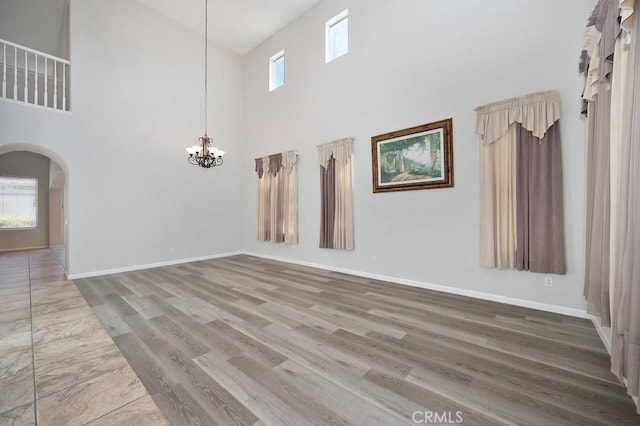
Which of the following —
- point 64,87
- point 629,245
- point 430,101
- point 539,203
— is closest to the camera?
point 629,245

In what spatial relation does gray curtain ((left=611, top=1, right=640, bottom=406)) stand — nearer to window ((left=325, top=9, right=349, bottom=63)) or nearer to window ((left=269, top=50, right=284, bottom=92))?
window ((left=325, top=9, right=349, bottom=63))

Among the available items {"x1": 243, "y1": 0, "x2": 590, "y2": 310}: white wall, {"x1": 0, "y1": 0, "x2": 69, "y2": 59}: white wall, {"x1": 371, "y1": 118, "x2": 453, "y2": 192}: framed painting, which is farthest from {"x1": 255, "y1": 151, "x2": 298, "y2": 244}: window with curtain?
{"x1": 0, "y1": 0, "x2": 69, "y2": 59}: white wall

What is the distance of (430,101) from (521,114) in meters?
1.24

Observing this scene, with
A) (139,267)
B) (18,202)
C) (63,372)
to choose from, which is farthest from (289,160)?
(18,202)

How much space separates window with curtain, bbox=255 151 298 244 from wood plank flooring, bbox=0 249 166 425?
368 cm

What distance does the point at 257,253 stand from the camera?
7176mm

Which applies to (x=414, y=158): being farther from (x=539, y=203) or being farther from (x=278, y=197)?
(x=278, y=197)

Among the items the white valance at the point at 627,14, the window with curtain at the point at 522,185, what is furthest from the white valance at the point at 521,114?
the white valance at the point at 627,14

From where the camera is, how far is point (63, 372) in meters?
2.04

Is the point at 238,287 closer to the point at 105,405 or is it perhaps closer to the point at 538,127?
the point at 105,405

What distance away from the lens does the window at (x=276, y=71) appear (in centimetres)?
673

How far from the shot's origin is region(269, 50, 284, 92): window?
22.1 ft

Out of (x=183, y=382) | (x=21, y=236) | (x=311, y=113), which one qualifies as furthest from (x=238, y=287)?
(x=21, y=236)

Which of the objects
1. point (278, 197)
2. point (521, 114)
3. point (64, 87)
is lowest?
point (278, 197)
